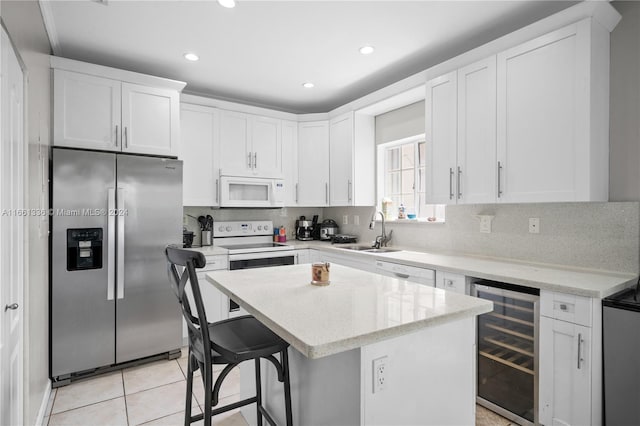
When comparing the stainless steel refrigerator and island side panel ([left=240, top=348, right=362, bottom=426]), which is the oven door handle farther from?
island side panel ([left=240, top=348, right=362, bottom=426])

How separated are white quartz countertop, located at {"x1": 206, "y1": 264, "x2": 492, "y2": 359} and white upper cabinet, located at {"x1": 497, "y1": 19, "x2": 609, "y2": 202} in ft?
3.89

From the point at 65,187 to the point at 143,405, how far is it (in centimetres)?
163

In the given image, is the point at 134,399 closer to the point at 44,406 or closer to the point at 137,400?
the point at 137,400

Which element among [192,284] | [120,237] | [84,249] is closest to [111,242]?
[120,237]

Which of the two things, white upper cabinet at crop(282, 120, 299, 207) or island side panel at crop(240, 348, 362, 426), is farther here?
white upper cabinet at crop(282, 120, 299, 207)

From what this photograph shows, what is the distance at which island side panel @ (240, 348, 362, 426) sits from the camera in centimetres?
117

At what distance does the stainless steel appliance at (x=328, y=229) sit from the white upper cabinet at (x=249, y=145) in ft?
2.91

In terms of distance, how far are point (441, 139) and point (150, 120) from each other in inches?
96.0

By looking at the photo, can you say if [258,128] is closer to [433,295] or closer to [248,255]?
[248,255]

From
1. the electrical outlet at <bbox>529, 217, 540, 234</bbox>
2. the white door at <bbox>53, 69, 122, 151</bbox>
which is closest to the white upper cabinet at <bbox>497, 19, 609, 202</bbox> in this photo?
the electrical outlet at <bbox>529, 217, 540, 234</bbox>

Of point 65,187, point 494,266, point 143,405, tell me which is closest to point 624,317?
point 494,266

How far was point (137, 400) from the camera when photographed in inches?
93.0

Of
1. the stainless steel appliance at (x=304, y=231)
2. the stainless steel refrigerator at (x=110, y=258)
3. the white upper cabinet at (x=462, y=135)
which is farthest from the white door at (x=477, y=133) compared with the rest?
the stainless steel refrigerator at (x=110, y=258)

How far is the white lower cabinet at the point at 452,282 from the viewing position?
229cm
